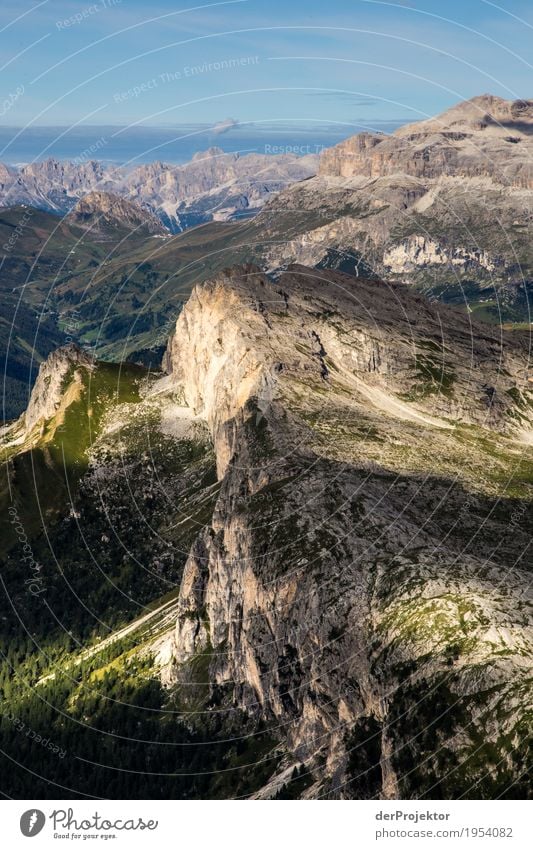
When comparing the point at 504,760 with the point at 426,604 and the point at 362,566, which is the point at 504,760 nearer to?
the point at 426,604

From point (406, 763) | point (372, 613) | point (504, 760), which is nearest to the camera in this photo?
point (504, 760)

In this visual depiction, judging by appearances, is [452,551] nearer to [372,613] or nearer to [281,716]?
[372,613]

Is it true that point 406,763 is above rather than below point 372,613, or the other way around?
below

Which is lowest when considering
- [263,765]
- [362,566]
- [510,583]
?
[263,765]
